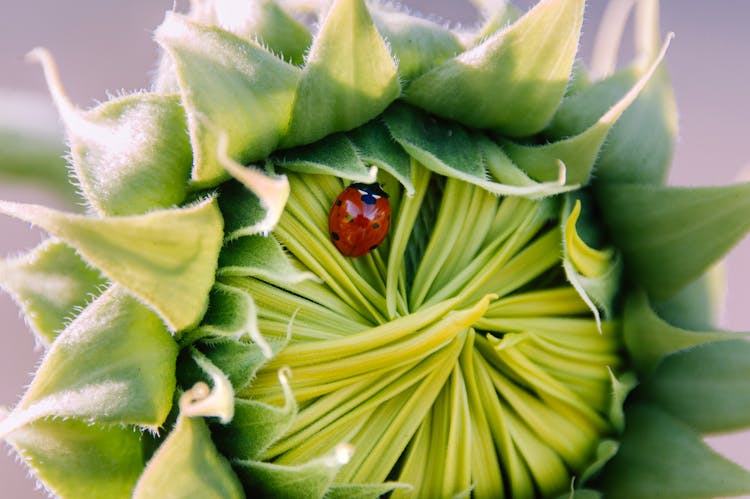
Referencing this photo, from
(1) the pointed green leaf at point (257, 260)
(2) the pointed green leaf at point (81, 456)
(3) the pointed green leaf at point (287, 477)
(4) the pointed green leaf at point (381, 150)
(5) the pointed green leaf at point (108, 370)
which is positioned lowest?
(2) the pointed green leaf at point (81, 456)

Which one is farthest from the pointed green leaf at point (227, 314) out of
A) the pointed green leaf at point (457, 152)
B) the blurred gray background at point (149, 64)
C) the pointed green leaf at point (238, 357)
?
the blurred gray background at point (149, 64)

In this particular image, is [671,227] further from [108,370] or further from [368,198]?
[108,370]

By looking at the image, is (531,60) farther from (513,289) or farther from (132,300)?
(132,300)

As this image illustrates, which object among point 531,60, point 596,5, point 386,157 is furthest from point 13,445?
point 596,5

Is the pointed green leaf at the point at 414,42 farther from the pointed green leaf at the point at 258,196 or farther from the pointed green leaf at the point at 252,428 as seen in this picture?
the pointed green leaf at the point at 252,428

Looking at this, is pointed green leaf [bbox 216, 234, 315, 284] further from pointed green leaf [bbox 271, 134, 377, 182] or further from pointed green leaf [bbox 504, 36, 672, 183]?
pointed green leaf [bbox 504, 36, 672, 183]

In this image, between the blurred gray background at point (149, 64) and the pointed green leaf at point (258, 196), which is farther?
the blurred gray background at point (149, 64)

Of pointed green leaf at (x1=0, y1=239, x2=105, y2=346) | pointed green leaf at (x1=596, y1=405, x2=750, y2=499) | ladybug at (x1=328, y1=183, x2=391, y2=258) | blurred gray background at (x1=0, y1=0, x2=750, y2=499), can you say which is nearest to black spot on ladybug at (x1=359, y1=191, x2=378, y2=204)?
ladybug at (x1=328, y1=183, x2=391, y2=258)
